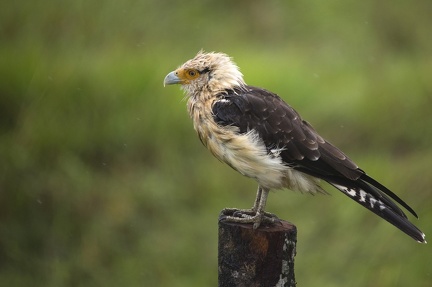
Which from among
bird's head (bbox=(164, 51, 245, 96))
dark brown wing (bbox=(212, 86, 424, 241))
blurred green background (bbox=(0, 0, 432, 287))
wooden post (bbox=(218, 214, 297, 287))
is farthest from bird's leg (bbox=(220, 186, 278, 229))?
blurred green background (bbox=(0, 0, 432, 287))

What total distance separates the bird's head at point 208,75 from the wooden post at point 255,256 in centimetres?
120

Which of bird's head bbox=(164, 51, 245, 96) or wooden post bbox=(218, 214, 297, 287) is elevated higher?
bird's head bbox=(164, 51, 245, 96)

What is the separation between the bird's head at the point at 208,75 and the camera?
4.84 metres

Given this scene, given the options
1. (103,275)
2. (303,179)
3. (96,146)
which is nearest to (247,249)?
(303,179)

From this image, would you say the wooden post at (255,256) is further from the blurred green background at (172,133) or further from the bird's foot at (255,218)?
the blurred green background at (172,133)

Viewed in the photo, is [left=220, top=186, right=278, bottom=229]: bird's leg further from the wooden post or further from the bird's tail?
the bird's tail

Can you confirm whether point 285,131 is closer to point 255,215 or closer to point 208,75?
point 255,215

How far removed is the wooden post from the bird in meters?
0.41

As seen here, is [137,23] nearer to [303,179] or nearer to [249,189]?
[249,189]

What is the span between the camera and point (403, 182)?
736 cm

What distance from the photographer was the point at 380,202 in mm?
4301

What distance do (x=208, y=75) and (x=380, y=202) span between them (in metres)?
1.34

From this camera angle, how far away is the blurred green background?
668 centimetres

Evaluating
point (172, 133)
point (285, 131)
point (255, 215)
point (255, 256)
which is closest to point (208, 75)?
point (285, 131)
